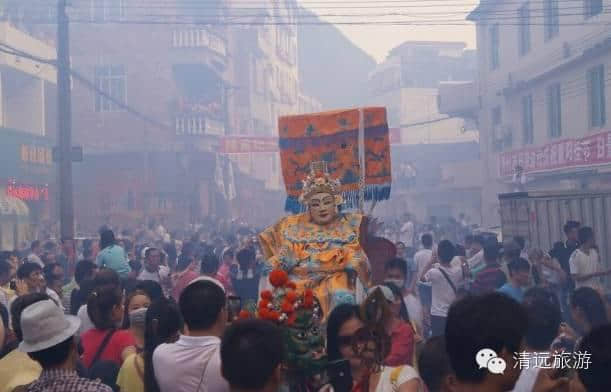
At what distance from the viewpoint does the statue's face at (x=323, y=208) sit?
898 cm

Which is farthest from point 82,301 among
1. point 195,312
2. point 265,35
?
point 265,35

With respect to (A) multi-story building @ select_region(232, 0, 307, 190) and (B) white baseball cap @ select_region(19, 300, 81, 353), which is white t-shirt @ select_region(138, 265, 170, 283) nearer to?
(B) white baseball cap @ select_region(19, 300, 81, 353)

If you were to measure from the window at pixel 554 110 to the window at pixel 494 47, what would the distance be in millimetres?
5623

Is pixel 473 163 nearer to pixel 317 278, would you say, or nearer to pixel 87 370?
pixel 317 278

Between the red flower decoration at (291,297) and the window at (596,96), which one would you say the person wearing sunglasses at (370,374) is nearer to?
the red flower decoration at (291,297)

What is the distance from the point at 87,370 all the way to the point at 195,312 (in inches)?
47.3

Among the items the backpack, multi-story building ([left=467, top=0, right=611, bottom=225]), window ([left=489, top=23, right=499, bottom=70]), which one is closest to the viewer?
the backpack

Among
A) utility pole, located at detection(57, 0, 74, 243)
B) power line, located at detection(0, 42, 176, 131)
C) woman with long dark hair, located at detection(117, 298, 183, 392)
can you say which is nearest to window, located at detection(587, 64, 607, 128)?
power line, located at detection(0, 42, 176, 131)

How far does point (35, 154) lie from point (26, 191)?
2.37 metres

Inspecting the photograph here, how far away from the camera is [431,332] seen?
10016 mm

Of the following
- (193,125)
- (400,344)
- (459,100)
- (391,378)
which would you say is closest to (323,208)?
(400,344)

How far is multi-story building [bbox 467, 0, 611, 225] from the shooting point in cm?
2253

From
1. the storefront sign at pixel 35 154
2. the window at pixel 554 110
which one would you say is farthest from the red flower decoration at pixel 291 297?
the storefront sign at pixel 35 154

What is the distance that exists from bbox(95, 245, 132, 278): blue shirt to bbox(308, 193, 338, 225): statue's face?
11.0 ft
